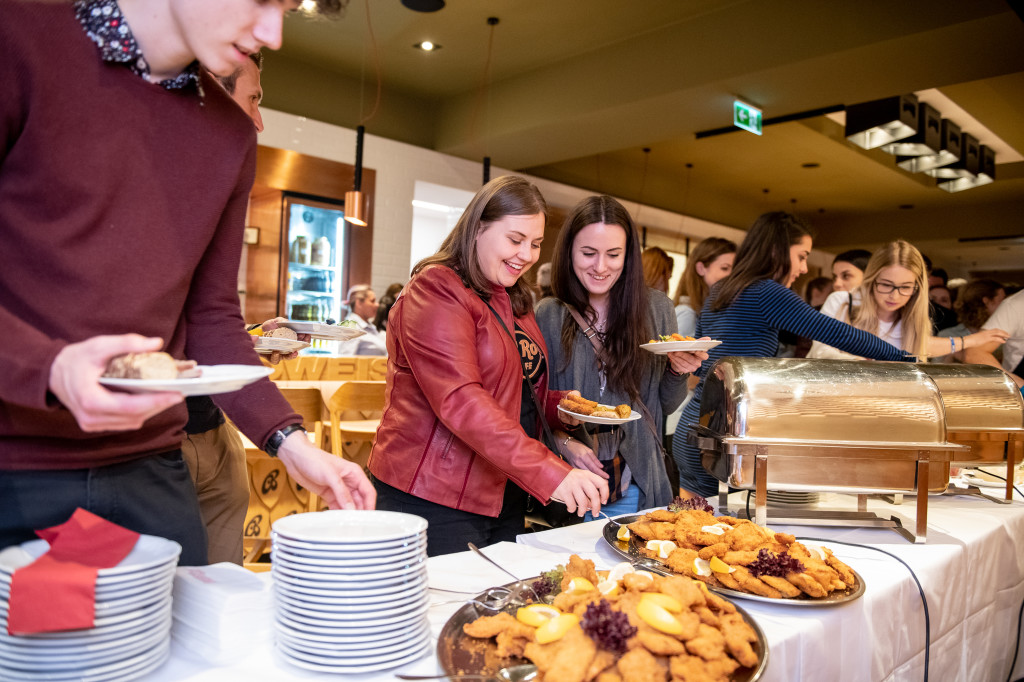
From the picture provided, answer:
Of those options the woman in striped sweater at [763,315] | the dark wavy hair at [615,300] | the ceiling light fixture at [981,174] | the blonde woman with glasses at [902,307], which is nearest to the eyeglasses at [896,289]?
the blonde woman with glasses at [902,307]

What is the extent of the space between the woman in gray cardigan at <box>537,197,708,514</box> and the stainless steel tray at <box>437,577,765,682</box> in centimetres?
120

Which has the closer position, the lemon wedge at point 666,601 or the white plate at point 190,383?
the white plate at point 190,383

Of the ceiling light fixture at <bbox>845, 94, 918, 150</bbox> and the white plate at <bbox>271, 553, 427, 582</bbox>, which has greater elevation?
the ceiling light fixture at <bbox>845, 94, 918, 150</bbox>

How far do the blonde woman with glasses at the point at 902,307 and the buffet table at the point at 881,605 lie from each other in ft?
2.98

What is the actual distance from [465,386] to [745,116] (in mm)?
4692

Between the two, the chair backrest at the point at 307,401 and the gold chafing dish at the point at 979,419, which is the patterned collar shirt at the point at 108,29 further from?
the chair backrest at the point at 307,401

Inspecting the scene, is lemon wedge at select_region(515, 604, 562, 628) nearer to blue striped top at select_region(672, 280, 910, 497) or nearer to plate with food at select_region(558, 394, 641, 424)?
plate with food at select_region(558, 394, 641, 424)

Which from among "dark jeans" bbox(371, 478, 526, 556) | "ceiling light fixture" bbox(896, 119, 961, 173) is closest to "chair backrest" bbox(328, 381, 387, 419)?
"dark jeans" bbox(371, 478, 526, 556)

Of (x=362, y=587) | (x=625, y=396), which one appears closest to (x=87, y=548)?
(x=362, y=587)

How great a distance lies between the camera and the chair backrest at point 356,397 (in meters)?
3.28

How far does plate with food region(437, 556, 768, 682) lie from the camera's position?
86 cm

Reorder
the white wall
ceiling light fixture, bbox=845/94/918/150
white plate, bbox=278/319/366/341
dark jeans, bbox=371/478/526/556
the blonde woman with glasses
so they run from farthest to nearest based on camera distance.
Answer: the white wall
ceiling light fixture, bbox=845/94/918/150
the blonde woman with glasses
white plate, bbox=278/319/366/341
dark jeans, bbox=371/478/526/556

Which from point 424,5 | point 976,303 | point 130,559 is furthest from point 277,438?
point 976,303

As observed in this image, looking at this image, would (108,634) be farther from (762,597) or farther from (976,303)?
(976,303)
